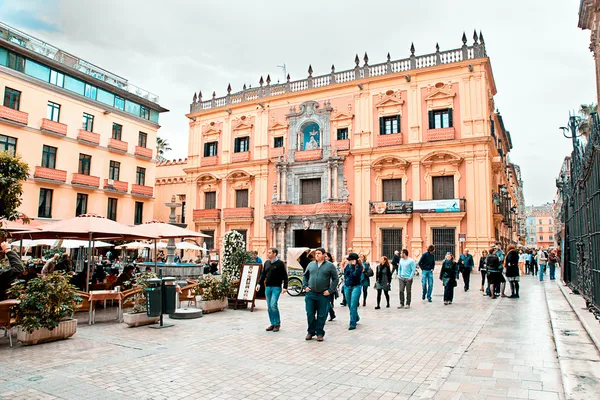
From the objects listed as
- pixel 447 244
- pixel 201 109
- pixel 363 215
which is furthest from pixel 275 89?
pixel 447 244

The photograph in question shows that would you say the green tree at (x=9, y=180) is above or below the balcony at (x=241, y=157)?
below

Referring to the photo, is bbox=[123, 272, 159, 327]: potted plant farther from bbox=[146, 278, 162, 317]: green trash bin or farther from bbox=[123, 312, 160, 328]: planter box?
bbox=[146, 278, 162, 317]: green trash bin

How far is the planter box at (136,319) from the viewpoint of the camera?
8.72m

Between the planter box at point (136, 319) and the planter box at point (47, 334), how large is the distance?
47.5 inches

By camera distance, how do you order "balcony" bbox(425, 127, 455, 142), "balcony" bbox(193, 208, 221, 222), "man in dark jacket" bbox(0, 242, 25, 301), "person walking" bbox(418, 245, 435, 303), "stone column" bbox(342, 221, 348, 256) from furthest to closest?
1. "balcony" bbox(193, 208, 221, 222)
2. "stone column" bbox(342, 221, 348, 256)
3. "balcony" bbox(425, 127, 455, 142)
4. "person walking" bbox(418, 245, 435, 303)
5. "man in dark jacket" bbox(0, 242, 25, 301)

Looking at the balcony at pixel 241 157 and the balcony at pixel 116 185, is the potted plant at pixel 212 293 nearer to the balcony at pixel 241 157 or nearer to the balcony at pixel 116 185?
the balcony at pixel 241 157

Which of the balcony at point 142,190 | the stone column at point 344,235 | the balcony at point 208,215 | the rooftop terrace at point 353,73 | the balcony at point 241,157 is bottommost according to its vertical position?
the stone column at point 344,235

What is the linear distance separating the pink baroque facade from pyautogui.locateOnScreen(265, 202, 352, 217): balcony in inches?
2.9

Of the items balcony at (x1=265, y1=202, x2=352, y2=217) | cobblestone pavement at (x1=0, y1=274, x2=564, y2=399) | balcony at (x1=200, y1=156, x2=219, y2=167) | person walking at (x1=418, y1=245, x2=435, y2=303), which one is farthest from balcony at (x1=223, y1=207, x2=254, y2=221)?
cobblestone pavement at (x1=0, y1=274, x2=564, y2=399)

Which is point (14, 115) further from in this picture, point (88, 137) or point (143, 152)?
point (143, 152)

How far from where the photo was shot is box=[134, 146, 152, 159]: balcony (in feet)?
110

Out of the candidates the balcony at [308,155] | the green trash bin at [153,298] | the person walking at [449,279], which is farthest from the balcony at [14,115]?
the person walking at [449,279]

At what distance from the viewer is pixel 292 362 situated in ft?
20.2

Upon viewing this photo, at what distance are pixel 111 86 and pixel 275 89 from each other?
12.2 m
